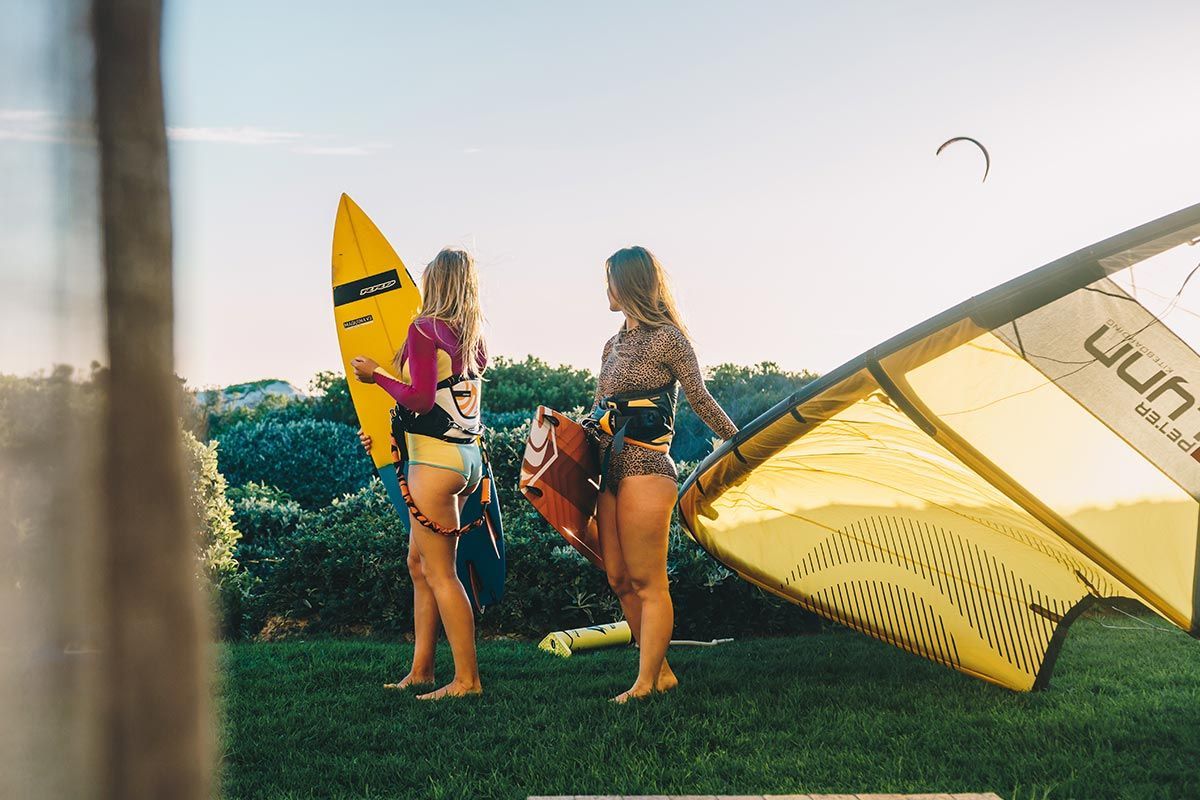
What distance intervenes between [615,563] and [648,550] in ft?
0.65

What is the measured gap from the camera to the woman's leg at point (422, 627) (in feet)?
13.2

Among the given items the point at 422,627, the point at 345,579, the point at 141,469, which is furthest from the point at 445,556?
the point at 141,469

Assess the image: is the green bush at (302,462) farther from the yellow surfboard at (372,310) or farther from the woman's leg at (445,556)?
the woman's leg at (445,556)

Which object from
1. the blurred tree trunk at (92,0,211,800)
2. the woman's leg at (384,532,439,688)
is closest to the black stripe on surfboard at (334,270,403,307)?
the woman's leg at (384,532,439,688)

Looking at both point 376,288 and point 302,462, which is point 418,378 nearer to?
point 376,288

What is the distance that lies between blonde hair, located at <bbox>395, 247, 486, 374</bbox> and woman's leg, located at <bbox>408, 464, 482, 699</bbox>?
44 centimetres

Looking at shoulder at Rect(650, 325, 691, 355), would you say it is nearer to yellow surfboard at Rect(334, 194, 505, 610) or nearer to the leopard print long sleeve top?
the leopard print long sleeve top

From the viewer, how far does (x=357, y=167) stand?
19.4 feet

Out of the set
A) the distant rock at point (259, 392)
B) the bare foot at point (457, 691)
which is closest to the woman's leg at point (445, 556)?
the bare foot at point (457, 691)

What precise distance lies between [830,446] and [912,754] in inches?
49.7

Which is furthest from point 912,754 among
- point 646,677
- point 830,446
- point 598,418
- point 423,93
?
point 423,93

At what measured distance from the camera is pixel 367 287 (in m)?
4.97

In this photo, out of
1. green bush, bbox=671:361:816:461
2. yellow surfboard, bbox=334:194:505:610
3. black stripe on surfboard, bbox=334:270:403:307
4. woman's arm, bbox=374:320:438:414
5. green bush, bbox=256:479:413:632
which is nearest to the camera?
woman's arm, bbox=374:320:438:414

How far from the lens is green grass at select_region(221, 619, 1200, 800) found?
288cm
